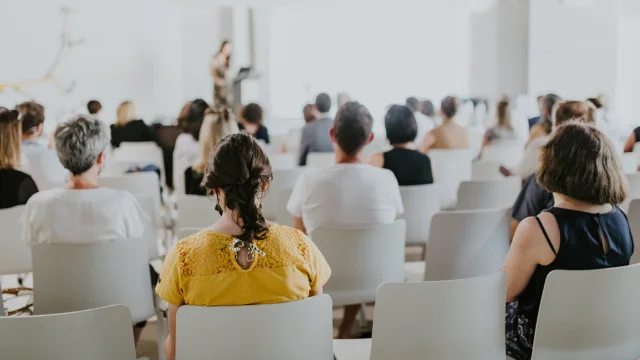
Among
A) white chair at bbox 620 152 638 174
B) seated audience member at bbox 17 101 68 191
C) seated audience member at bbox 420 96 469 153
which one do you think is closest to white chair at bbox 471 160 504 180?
seated audience member at bbox 420 96 469 153

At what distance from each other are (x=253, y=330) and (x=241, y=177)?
46 cm

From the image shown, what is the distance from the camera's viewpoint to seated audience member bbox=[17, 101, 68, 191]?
470cm

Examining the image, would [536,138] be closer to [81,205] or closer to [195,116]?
[195,116]

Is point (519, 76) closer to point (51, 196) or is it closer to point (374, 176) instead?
point (374, 176)

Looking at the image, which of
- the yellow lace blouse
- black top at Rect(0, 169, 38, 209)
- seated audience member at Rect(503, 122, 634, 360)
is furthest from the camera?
black top at Rect(0, 169, 38, 209)

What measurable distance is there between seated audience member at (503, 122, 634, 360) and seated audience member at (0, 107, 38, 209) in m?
2.63

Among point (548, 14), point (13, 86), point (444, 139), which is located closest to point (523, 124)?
point (548, 14)

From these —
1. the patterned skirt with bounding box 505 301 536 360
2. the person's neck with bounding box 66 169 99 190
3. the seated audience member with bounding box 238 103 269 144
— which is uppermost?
the seated audience member with bounding box 238 103 269 144

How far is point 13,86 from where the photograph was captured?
8977mm

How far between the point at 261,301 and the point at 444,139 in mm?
4602

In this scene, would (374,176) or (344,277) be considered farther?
(374,176)

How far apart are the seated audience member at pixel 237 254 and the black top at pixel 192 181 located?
2149 mm

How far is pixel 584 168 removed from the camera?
7.75 feet

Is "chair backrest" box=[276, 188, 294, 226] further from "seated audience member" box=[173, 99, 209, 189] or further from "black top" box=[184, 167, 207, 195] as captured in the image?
"seated audience member" box=[173, 99, 209, 189]
